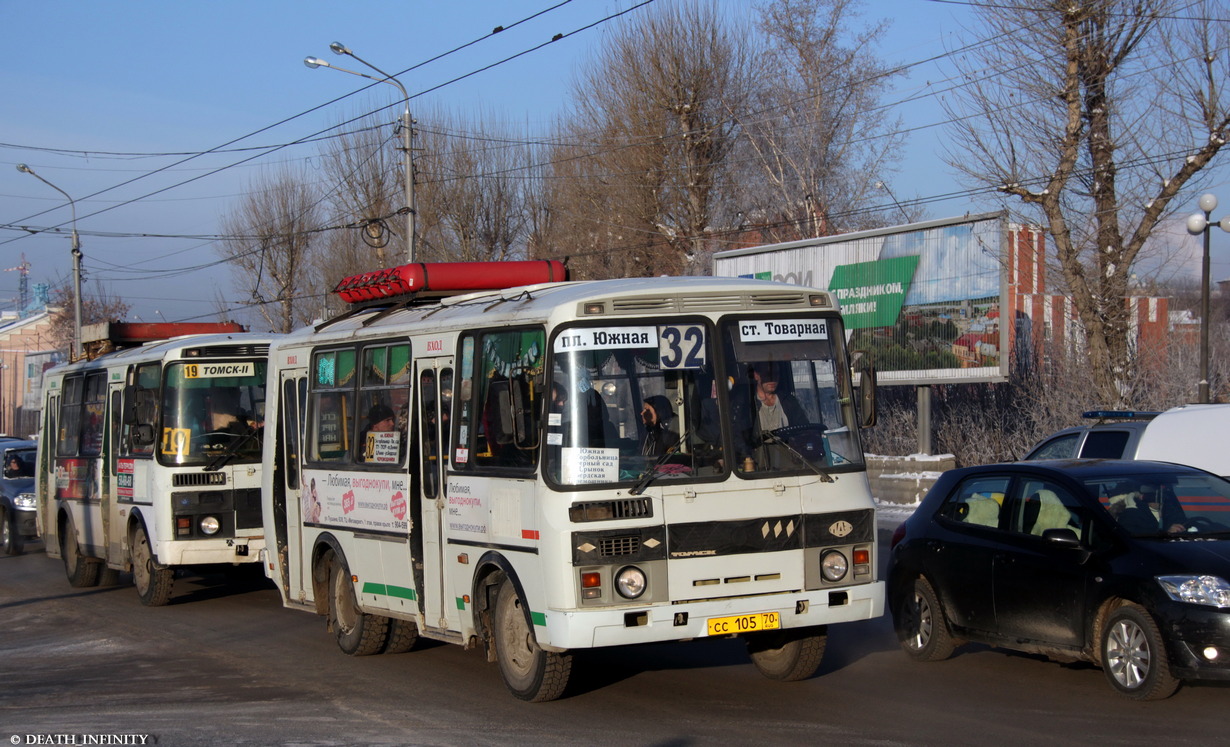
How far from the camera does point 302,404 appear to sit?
11.5 metres

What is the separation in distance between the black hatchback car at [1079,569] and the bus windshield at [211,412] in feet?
25.8

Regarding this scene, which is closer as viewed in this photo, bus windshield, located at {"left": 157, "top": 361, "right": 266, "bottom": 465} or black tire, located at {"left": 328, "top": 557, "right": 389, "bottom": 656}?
black tire, located at {"left": 328, "top": 557, "right": 389, "bottom": 656}

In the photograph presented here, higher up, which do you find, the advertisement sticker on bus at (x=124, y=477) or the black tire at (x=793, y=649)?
the advertisement sticker on bus at (x=124, y=477)

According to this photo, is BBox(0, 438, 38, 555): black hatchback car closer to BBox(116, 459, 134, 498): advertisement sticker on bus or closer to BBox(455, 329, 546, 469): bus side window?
BBox(116, 459, 134, 498): advertisement sticker on bus

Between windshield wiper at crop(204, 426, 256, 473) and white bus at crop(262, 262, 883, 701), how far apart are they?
5.36m

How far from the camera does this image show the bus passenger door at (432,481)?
29.9 ft

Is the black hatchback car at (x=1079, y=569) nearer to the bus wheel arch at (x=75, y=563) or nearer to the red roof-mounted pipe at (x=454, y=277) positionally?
the red roof-mounted pipe at (x=454, y=277)

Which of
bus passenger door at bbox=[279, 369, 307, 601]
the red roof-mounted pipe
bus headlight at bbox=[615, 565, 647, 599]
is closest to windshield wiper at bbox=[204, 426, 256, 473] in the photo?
bus passenger door at bbox=[279, 369, 307, 601]

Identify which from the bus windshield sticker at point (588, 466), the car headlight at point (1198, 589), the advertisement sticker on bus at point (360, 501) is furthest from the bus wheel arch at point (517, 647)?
the car headlight at point (1198, 589)

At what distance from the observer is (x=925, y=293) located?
24578mm

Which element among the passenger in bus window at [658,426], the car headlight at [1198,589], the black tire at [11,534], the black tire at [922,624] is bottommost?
the black tire at [11,534]

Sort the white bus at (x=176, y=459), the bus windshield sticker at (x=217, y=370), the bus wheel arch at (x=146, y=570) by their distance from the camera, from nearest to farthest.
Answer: the white bus at (x=176, y=459)
the bus wheel arch at (x=146, y=570)
the bus windshield sticker at (x=217, y=370)

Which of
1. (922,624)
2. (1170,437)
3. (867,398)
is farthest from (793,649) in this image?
(1170,437)

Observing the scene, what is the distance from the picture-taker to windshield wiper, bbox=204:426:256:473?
13995mm
